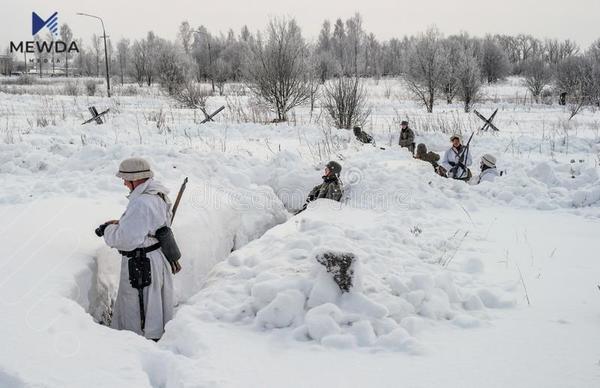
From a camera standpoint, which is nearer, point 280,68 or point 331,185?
point 331,185

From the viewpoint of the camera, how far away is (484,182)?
8633mm

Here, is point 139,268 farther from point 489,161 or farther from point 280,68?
point 280,68

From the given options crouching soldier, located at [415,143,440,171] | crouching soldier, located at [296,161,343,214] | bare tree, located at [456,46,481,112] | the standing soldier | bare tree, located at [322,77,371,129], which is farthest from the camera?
bare tree, located at [456,46,481,112]

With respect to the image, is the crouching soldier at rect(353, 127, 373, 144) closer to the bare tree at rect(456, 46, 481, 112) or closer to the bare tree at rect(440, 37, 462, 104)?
the bare tree at rect(456, 46, 481, 112)

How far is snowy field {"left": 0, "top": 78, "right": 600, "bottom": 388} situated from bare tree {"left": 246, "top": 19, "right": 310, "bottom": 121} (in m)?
9.90

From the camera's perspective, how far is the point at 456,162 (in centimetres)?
951

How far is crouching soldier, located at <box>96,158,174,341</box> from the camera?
12.8ft

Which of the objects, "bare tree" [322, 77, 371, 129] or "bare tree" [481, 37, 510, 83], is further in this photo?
"bare tree" [481, 37, 510, 83]

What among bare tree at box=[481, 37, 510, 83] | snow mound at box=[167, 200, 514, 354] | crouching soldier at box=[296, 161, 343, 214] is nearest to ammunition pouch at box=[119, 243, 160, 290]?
snow mound at box=[167, 200, 514, 354]

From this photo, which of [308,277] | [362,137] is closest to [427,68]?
[362,137]

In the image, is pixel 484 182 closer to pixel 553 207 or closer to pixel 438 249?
pixel 553 207

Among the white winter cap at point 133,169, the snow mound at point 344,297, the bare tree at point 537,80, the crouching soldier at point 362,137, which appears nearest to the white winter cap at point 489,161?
the crouching soldier at point 362,137

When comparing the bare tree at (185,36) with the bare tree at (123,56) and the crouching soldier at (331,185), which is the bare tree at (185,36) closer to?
the bare tree at (123,56)

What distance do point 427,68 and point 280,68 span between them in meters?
12.8
